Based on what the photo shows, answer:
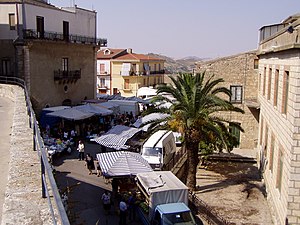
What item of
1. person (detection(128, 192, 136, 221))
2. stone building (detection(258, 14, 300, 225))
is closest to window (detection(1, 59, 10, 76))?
person (detection(128, 192, 136, 221))

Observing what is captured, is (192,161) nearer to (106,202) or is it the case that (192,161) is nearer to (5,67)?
(106,202)

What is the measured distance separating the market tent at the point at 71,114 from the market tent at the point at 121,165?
25.5 ft

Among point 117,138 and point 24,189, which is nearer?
point 24,189

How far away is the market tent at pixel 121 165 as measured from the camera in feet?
53.2

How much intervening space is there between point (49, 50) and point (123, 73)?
30528 millimetres

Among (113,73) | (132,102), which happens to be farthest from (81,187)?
(113,73)

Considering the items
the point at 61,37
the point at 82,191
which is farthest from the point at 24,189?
the point at 61,37

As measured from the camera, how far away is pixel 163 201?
14.5 metres

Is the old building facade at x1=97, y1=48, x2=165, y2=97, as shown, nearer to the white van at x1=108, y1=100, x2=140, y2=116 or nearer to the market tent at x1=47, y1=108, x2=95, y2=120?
the white van at x1=108, y1=100, x2=140, y2=116

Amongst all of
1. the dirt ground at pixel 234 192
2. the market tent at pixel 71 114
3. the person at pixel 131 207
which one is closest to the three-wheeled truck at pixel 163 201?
the person at pixel 131 207

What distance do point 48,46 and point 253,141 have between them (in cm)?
1629

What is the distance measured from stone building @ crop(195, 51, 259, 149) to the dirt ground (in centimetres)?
368

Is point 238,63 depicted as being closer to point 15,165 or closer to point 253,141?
point 253,141

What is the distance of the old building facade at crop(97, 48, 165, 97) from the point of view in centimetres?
5912
